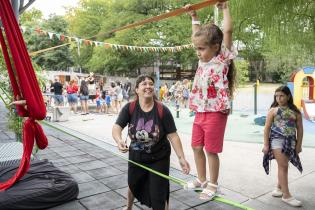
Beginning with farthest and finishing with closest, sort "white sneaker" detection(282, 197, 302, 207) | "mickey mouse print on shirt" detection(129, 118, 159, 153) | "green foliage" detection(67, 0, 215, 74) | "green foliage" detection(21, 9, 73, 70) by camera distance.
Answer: "green foliage" detection(21, 9, 73, 70) < "green foliage" detection(67, 0, 215, 74) < "white sneaker" detection(282, 197, 302, 207) < "mickey mouse print on shirt" detection(129, 118, 159, 153)

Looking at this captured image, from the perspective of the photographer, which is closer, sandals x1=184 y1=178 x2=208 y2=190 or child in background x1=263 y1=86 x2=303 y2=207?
sandals x1=184 y1=178 x2=208 y2=190

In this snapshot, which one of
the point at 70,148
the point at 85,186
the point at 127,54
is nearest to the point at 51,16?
the point at 127,54

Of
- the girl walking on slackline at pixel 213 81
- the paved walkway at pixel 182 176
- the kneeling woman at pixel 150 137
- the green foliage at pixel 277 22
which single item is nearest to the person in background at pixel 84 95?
the paved walkway at pixel 182 176

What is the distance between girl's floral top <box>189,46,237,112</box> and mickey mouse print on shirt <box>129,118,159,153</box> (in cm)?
67

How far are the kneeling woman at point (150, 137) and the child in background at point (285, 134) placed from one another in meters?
1.50

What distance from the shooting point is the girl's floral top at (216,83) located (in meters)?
2.30

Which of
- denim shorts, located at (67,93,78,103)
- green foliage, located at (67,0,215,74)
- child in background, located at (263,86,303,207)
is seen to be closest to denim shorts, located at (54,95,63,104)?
denim shorts, located at (67,93,78,103)

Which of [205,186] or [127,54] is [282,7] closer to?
[205,186]

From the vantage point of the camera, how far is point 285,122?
151 inches

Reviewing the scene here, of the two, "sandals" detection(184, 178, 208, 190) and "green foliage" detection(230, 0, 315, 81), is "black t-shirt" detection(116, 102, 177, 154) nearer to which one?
"sandals" detection(184, 178, 208, 190)

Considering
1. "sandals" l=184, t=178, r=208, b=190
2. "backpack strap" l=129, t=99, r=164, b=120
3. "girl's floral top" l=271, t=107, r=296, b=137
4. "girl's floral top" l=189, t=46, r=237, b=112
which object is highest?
"girl's floral top" l=189, t=46, r=237, b=112

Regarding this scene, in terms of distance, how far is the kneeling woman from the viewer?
2.94 metres

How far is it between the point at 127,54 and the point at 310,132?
69.7 ft

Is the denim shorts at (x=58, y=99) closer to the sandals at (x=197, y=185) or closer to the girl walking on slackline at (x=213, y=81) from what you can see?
the sandals at (x=197, y=185)
